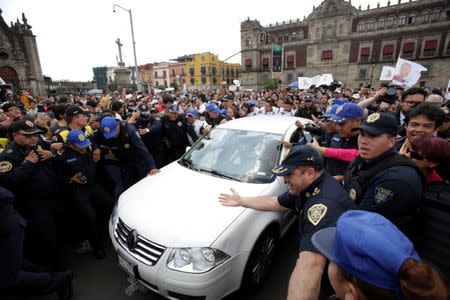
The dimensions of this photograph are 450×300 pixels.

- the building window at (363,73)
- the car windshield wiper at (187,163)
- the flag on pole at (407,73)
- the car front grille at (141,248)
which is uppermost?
the building window at (363,73)

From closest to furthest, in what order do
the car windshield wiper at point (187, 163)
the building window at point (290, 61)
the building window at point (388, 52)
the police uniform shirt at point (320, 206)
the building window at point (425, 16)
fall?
the police uniform shirt at point (320, 206)
the car windshield wiper at point (187, 163)
the building window at point (425, 16)
the building window at point (388, 52)
the building window at point (290, 61)

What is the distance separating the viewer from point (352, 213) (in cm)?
98

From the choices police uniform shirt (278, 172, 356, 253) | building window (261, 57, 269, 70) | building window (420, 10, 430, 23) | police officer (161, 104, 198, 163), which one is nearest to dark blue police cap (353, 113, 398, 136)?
police uniform shirt (278, 172, 356, 253)

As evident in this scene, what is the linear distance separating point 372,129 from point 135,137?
3.32m

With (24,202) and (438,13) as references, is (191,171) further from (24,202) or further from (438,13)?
(438,13)

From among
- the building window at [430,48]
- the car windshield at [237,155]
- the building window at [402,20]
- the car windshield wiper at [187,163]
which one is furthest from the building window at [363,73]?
the car windshield wiper at [187,163]

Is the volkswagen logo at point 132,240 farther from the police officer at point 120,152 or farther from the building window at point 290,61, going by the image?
the building window at point 290,61

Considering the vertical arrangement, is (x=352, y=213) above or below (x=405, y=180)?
→ above

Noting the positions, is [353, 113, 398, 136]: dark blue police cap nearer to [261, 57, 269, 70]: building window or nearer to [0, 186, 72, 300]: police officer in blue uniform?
[0, 186, 72, 300]: police officer in blue uniform

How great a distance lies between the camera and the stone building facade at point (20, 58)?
2314 cm

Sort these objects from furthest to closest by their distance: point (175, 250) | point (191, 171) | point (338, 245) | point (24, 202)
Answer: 1. point (191, 171)
2. point (24, 202)
3. point (175, 250)
4. point (338, 245)

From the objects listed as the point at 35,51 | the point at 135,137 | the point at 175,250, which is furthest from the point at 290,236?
the point at 35,51

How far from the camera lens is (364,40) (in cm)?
4000

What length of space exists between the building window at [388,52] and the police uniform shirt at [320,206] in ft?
158
